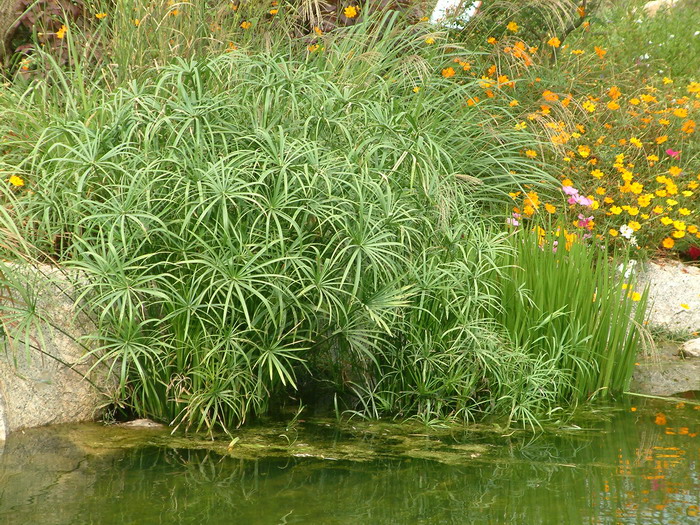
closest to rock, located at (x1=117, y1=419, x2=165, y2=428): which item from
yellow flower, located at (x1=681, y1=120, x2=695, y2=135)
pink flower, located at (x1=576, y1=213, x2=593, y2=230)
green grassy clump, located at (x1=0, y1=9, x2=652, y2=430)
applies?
green grassy clump, located at (x1=0, y1=9, x2=652, y2=430)

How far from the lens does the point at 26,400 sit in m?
3.79

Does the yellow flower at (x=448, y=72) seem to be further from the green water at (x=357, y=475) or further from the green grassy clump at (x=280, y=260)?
the green water at (x=357, y=475)

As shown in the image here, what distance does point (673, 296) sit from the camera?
18.3 ft

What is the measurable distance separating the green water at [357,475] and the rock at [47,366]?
0.30 ft

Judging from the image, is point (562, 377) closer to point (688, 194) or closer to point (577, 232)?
point (577, 232)

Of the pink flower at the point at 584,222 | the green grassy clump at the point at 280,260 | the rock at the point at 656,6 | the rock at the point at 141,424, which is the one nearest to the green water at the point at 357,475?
the rock at the point at 141,424

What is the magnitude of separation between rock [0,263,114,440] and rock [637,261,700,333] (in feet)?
11.1

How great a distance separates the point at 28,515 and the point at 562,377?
8.26ft

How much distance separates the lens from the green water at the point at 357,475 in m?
2.93

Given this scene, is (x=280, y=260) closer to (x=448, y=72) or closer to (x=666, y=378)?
(x=666, y=378)

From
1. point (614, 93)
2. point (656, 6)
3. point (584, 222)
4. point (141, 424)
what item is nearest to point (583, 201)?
point (584, 222)

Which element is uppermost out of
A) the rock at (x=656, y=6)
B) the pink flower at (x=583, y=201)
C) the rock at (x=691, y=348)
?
the rock at (x=656, y=6)

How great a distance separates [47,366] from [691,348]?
3.52m

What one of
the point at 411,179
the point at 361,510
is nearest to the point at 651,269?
the point at 411,179
